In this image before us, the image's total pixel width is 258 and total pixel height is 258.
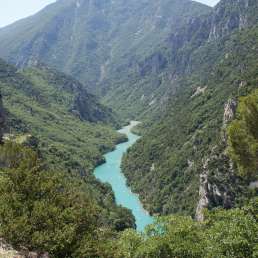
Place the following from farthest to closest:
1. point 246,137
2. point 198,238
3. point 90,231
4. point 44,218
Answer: point 246,137
point 90,231
point 44,218
point 198,238

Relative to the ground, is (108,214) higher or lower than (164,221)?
lower

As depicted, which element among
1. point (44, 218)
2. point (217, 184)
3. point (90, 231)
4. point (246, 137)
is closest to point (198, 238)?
point (90, 231)

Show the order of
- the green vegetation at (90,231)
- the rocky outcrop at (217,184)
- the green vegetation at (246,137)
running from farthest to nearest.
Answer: the rocky outcrop at (217,184)
the green vegetation at (246,137)
the green vegetation at (90,231)

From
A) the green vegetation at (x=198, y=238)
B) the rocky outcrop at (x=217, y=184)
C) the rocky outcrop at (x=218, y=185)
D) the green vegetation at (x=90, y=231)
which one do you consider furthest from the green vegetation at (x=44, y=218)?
the rocky outcrop at (x=217, y=184)

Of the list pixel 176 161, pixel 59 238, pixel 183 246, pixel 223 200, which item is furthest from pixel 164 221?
pixel 176 161

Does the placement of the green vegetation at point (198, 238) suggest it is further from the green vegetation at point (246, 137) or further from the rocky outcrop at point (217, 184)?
the rocky outcrop at point (217, 184)

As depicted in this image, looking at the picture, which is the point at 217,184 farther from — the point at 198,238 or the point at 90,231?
the point at 198,238

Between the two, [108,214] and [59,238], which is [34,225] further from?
[108,214]

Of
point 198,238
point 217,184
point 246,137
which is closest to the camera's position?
point 198,238
